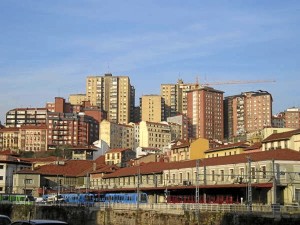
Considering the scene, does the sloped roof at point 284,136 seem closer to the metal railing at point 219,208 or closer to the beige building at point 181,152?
the beige building at point 181,152

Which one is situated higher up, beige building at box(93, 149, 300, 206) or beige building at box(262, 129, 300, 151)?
beige building at box(262, 129, 300, 151)

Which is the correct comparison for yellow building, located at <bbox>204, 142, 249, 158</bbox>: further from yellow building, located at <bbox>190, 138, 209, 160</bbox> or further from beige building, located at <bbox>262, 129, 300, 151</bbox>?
beige building, located at <bbox>262, 129, 300, 151</bbox>

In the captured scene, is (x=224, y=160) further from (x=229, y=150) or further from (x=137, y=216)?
(x=229, y=150)

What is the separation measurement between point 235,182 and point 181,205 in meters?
19.4

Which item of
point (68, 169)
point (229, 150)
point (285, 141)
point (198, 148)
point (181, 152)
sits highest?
point (198, 148)

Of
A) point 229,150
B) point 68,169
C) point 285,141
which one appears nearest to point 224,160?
point 285,141

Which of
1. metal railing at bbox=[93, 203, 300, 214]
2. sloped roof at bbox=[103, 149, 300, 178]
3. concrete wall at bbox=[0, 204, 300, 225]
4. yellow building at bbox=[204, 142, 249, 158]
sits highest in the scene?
yellow building at bbox=[204, 142, 249, 158]

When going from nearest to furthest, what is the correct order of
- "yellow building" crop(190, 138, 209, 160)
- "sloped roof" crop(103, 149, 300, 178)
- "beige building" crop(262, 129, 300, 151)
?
1. "sloped roof" crop(103, 149, 300, 178)
2. "beige building" crop(262, 129, 300, 151)
3. "yellow building" crop(190, 138, 209, 160)

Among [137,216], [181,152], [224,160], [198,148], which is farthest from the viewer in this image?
[181,152]

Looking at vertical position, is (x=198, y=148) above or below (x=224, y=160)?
above

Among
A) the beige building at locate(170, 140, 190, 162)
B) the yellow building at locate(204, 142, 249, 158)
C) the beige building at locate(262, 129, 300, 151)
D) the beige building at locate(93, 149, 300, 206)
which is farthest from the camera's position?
the beige building at locate(170, 140, 190, 162)

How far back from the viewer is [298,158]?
67125 millimetres

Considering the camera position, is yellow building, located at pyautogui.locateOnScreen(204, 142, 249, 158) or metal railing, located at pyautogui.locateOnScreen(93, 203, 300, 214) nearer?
metal railing, located at pyautogui.locateOnScreen(93, 203, 300, 214)

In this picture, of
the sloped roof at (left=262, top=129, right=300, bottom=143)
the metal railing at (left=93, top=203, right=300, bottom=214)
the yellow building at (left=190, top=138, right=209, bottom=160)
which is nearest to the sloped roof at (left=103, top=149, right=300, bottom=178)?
the sloped roof at (left=262, top=129, right=300, bottom=143)
